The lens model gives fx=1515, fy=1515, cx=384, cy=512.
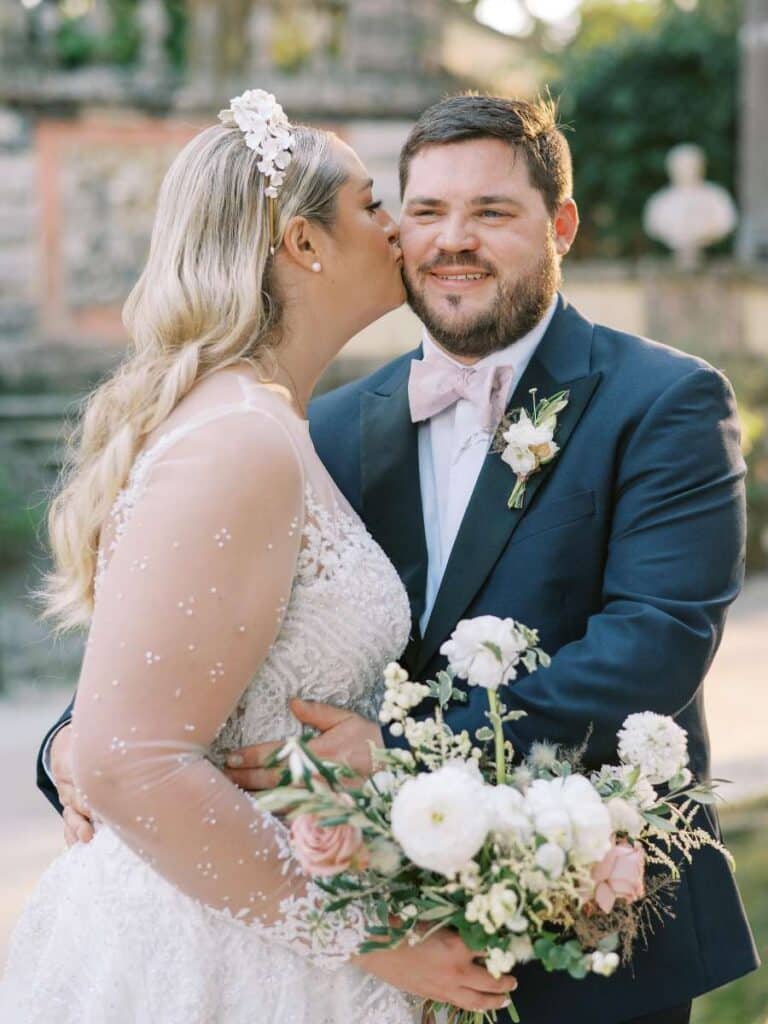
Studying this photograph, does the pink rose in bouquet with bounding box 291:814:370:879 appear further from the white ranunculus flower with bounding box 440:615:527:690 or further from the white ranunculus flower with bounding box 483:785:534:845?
the white ranunculus flower with bounding box 440:615:527:690

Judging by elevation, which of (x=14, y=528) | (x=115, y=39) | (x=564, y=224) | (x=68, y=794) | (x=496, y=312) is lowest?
(x=14, y=528)

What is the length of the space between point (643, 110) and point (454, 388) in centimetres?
1606

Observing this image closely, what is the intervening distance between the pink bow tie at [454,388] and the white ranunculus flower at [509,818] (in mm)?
999

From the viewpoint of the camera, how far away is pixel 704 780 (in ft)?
9.66

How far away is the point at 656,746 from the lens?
2.40m

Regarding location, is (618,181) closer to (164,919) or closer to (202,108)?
(202,108)

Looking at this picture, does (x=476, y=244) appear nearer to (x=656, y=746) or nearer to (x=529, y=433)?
(x=529, y=433)

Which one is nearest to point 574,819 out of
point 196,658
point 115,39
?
point 196,658

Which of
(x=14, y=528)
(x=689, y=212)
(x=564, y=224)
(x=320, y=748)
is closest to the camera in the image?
(x=320, y=748)

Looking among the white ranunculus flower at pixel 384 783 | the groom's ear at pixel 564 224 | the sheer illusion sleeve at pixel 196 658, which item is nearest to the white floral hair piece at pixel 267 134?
the sheer illusion sleeve at pixel 196 658

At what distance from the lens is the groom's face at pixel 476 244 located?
121 inches

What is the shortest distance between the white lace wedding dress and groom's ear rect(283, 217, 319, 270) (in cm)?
27

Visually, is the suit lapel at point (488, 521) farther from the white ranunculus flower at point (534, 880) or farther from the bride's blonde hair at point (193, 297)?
the white ranunculus flower at point (534, 880)

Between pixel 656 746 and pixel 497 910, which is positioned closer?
pixel 497 910
